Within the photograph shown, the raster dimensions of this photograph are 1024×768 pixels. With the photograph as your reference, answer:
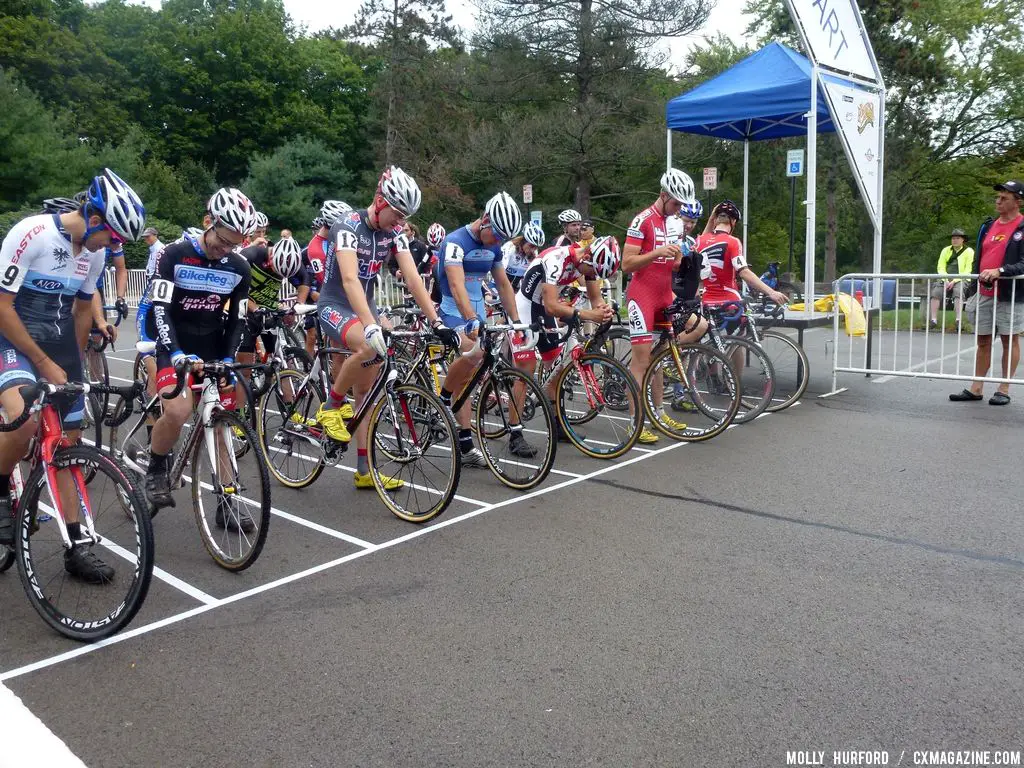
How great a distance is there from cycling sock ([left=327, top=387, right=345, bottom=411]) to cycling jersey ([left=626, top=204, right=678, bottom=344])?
2.94 meters

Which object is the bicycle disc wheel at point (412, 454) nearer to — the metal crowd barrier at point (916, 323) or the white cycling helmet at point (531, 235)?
the white cycling helmet at point (531, 235)

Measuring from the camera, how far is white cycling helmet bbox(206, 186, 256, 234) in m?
4.71

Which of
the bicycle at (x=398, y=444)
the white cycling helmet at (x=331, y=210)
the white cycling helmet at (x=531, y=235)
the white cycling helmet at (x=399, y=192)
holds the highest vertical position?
the white cycling helmet at (x=331, y=210)

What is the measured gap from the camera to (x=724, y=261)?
8.92m

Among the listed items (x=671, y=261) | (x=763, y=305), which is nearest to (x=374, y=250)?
(x=671, y=261)

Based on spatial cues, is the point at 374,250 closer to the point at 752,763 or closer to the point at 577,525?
the point at 577,525

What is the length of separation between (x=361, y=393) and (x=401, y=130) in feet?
108

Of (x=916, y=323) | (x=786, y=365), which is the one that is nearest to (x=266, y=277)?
(x=786, y=365)

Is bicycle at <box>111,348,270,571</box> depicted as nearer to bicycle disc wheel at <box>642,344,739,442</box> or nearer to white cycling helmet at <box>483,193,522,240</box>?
white cycling helmet at <box>483,193,522,240</box>

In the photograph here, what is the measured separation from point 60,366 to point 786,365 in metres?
6.82

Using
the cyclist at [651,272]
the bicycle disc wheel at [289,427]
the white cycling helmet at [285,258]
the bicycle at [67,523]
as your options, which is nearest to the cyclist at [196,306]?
the bicycle at [67,523]

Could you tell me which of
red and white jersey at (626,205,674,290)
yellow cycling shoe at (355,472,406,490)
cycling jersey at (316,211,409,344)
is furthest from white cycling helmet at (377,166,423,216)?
red and white jersey at (626,205,674,290)

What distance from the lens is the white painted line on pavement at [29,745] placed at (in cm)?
297

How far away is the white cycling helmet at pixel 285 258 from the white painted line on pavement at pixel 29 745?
5078mm
